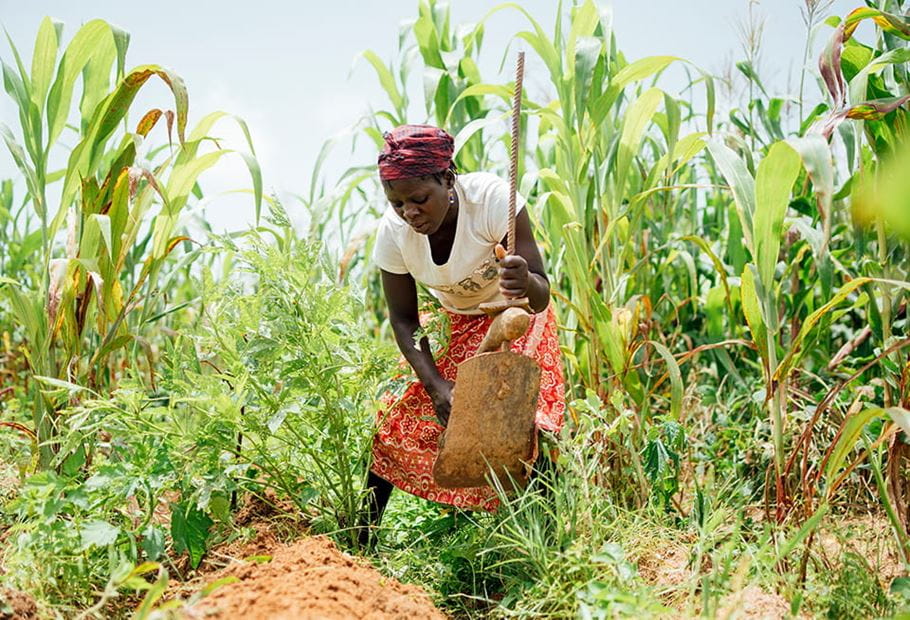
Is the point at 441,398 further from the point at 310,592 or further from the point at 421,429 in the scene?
the point at 310,592

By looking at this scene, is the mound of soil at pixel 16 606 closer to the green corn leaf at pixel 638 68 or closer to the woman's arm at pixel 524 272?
the woman's arm at pixel 524 272

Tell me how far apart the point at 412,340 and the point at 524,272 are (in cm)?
43

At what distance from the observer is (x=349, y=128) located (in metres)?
3.08

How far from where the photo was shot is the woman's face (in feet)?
6.27

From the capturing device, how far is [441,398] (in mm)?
2008

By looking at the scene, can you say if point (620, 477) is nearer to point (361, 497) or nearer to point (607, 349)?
point (607, 349)

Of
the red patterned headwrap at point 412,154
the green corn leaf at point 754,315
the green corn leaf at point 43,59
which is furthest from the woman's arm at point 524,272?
the green corn leaf at point 43,59

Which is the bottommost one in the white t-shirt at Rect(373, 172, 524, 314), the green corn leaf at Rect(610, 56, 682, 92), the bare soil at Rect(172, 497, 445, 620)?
the bare soil at Rect(172, 497, 445, 620)

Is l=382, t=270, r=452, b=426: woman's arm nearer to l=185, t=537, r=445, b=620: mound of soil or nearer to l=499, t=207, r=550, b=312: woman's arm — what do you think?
l=499, t=207, r=550, b=312: woman's arm

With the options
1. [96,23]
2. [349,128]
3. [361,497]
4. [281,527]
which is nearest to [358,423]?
[361,497]

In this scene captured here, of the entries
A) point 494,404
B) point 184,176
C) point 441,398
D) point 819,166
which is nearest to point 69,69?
point 184,176

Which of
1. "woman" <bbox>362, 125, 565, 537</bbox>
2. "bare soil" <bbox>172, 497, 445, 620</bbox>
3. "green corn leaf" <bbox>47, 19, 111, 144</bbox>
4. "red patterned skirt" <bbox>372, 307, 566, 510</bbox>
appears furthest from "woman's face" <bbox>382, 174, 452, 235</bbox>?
"green corn leaf" <bbox>47, 19, 111, 144</bbox>

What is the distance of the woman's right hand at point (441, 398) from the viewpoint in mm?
2000

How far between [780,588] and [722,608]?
0.64 ft
